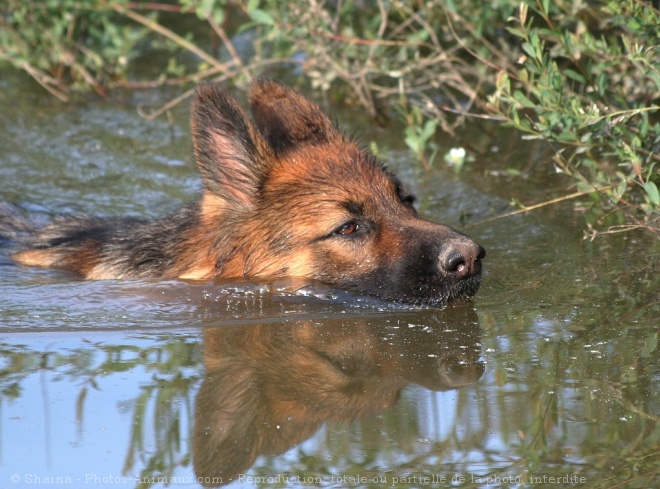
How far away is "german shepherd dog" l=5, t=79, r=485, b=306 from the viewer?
4934 mm

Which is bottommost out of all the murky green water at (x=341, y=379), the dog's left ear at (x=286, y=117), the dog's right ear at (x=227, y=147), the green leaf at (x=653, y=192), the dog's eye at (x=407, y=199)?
the murky green water at (x=341, y=379)

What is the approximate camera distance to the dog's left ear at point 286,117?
5.76 m

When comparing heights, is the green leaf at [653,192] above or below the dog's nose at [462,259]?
above

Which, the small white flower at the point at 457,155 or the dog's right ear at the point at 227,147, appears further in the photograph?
the small white flower at the point at 457,155

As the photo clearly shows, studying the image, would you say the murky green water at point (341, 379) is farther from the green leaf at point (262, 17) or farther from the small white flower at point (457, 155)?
the green leaf at point (262, 17)

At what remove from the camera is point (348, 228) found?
521 centimetres

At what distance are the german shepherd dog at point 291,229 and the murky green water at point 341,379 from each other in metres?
0.14

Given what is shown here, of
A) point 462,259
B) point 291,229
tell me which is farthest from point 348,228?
point 462,259

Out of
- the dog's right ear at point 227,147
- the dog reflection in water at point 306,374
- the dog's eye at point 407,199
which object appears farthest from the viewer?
the dog's eye at point 407,199

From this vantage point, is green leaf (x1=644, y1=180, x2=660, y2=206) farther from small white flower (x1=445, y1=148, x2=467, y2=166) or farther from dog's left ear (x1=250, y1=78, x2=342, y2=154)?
small white flower (x1=445, y1=148, x2=467, y2=166)

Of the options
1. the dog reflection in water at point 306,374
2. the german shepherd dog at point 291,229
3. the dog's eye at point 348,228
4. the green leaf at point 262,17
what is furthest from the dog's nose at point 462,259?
the green leaf at point 262,17

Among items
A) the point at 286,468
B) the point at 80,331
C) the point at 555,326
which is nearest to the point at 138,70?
the point at 80,331

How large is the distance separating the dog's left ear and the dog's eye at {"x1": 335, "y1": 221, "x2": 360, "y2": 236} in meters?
0.69

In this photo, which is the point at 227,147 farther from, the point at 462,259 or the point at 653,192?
the point at 653,192
